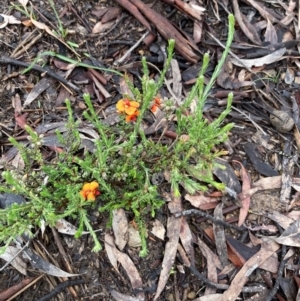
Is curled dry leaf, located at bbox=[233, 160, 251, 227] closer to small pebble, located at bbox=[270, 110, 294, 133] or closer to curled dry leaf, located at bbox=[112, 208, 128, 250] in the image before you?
small pebble, located at bbox=[270, 110, 294, 133]

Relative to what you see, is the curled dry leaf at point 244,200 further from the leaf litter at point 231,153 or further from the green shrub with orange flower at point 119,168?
the green shrub with orange flower at point 119,168

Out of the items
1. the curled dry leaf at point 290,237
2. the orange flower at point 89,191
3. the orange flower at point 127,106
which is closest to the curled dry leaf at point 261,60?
the curled dry leaf at point 290,237

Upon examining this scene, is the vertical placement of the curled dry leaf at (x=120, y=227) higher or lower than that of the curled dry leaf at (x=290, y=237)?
higher

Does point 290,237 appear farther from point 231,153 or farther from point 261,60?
point 261,60

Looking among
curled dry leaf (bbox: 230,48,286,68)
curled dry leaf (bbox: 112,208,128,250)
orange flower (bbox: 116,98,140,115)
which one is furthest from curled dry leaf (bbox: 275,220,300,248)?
orange flower (bbox: 116,98,140,115)

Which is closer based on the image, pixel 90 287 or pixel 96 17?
pixel 90 287

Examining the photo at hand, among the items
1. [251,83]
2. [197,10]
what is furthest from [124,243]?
[197,10]

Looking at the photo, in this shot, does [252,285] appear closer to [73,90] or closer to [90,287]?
[90,287]
